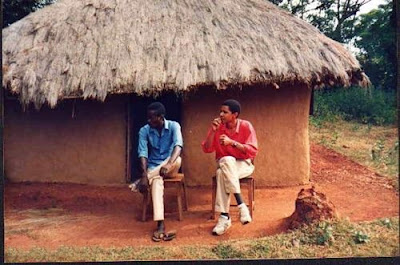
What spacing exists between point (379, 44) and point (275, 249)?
9.74 feet

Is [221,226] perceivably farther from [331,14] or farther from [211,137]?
[331,14]

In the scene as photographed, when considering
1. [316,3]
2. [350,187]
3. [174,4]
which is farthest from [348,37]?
[174,4]

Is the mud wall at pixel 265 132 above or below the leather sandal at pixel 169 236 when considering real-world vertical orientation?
above

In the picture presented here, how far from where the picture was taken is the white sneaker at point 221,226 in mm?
4383

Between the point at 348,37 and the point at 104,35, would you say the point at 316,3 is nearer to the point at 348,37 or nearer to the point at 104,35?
the point at 348,37

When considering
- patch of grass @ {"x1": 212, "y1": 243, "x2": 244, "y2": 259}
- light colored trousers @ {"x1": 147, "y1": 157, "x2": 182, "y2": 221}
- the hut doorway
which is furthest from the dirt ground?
the hut doorway

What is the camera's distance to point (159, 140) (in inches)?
194

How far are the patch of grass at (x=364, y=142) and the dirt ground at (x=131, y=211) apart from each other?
0.22 meters

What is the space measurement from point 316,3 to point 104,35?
10.4 ft

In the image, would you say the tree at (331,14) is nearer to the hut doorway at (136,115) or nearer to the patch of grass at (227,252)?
the hut doorway at (136,115)

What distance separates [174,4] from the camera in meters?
6.72

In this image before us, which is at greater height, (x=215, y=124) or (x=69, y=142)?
(x=215, y=124)

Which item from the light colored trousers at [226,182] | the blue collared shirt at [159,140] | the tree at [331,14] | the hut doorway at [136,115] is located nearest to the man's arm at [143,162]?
the blue collared shirt at [159,140]

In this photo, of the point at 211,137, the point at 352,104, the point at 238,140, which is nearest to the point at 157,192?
the point at 211,137
